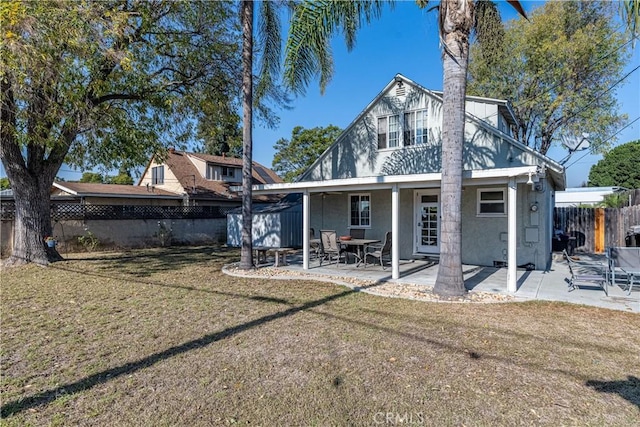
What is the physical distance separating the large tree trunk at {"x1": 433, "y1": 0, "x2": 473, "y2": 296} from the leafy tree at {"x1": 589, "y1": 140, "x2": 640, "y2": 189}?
3833 cm

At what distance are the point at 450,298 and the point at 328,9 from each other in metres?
6.84

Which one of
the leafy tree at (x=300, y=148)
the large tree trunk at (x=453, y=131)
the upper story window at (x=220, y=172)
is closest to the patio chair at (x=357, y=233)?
the large tree trunk at (x=453, y=131)

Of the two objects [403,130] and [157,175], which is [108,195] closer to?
[157,175]

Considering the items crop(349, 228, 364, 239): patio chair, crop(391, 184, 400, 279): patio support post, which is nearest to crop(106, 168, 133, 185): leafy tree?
crop(349, 228, 364, 239): patio chair

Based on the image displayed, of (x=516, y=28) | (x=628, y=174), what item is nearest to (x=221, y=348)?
(x=516, y=28)

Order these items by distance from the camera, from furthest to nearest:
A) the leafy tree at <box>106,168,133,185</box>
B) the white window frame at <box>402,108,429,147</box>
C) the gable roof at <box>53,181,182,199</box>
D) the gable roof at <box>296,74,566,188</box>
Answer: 1. the leafy tree at <box>106,168,133,185</box>
2. the gable roof at <box>53,181,182,199</box>
3. the white window frame at <box>402,108,429,147</box>
4. the gable roof at <box>296,74,566,188</box>

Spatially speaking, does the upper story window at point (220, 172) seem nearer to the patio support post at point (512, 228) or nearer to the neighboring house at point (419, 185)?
the neighboring house at point (419, 185)

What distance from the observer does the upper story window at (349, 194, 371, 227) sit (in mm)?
13805

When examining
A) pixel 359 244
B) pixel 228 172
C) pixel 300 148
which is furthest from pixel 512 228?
pixel 300 148

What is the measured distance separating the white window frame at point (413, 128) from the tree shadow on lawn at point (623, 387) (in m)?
9.84

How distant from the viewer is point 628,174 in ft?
119

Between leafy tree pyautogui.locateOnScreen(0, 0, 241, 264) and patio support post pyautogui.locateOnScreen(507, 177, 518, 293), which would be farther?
leafy tree pyautogui.locateOnScreen(0, 0, 241, 264)

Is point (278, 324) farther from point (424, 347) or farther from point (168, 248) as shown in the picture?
point (168, 248)

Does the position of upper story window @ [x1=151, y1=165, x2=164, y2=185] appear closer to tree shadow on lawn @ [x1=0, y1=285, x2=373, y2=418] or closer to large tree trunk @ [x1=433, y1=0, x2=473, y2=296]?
tree shadow on lawn @ [x1=0, y1=285, x2=373, y2=418]
